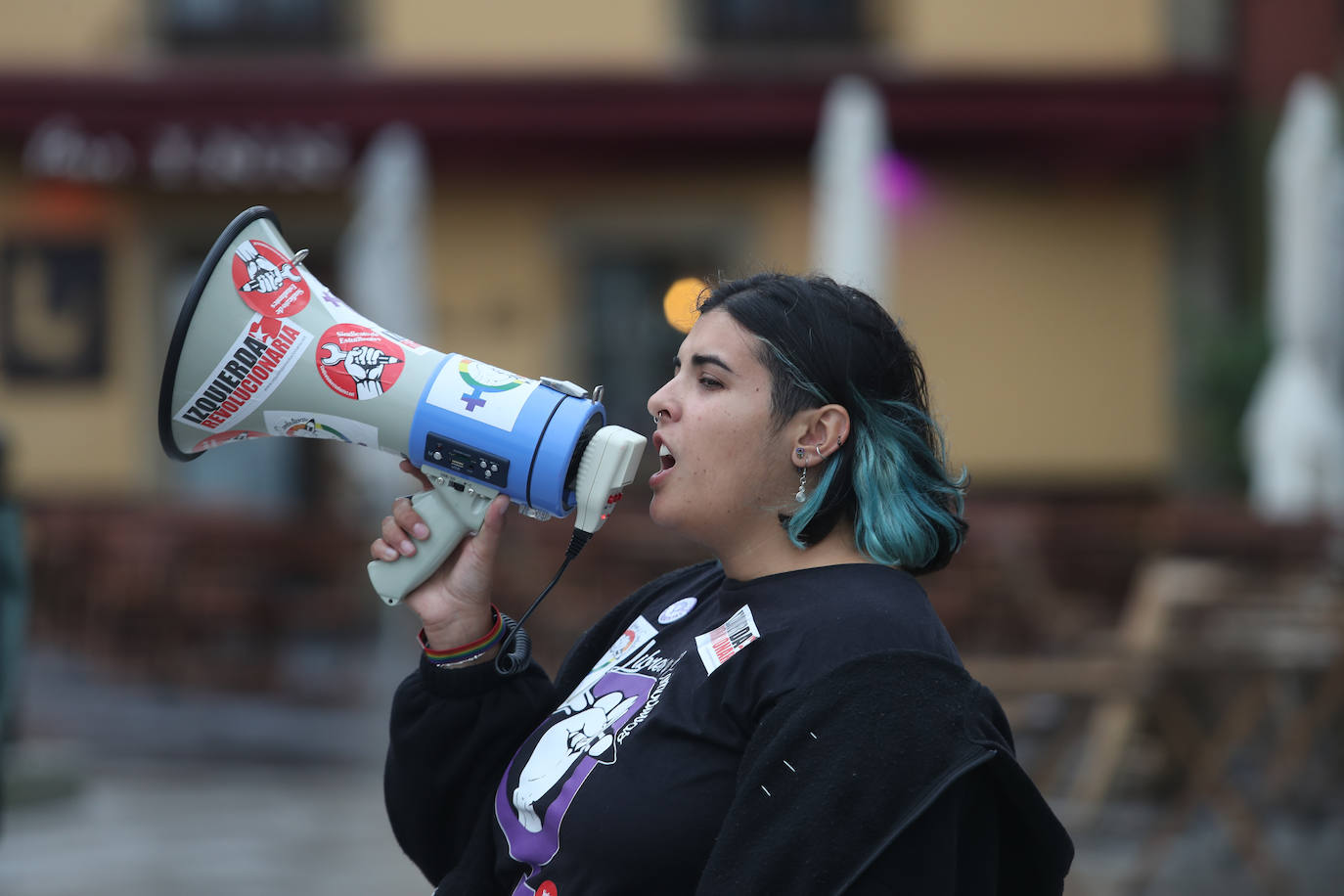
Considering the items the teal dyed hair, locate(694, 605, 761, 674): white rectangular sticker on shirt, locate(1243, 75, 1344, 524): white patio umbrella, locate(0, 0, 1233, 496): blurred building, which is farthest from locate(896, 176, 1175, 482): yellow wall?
locate(694, 605, 761, 674): white rectangular sticker on shirt

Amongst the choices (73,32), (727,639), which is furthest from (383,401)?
(73,32)

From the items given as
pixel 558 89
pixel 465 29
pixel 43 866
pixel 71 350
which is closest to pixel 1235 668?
pixel 43 866

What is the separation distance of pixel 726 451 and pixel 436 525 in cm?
48

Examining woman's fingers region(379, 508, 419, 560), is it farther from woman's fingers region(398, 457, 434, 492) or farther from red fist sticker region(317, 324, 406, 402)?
red fist sticker region(317, 324, 406, 402)

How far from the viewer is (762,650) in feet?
5.90

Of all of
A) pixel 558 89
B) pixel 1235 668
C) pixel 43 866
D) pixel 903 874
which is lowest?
pixel 43 866

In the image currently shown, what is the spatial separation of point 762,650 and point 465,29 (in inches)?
448

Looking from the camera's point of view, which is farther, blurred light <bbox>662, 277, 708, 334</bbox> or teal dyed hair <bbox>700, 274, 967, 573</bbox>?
blurred light <bbox>662, 277, 708, 334</bbox>

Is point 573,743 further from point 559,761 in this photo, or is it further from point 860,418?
point 860,418

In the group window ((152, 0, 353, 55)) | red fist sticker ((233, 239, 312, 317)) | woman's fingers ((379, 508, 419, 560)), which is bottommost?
woman's fingers ((379, 508, 419, 560))

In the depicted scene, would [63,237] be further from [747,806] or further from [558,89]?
[747,806]

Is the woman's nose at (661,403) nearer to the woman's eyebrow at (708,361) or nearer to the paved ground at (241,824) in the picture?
the woman's eyebrow at (708,361)

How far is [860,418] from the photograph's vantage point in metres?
1.93

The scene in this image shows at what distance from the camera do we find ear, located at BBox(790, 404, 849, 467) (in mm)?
1900
